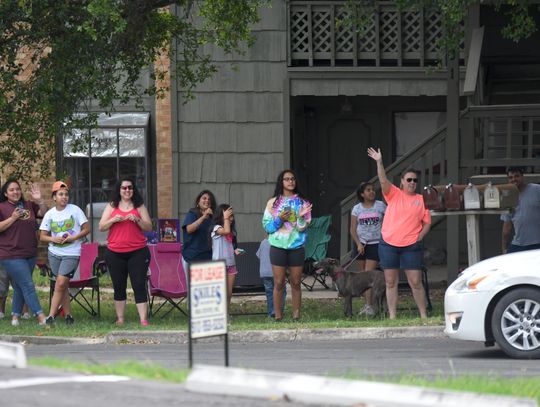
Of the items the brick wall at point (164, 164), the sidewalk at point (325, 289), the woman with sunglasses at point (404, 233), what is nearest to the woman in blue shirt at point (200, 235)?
the sidewalk at point (325, 289)

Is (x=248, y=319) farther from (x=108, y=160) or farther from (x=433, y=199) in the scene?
(x=108, y=160)

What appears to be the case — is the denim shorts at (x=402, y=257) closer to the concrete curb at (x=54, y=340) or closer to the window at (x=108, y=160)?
the concrete curb at (x=54, y=340)

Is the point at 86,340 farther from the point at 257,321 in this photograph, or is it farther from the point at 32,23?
the point at 32,23

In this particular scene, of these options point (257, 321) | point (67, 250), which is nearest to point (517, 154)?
point (257, 321)

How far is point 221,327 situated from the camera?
896cm

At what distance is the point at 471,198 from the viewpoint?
15.7 m

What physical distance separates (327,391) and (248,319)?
882cm

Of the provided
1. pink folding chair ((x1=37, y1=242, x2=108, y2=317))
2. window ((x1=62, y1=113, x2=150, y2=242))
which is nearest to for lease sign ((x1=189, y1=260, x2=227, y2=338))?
pink folding chair ((x1=37, y1=242, x2=108, y2=317))

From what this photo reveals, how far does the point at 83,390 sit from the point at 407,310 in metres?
8.85

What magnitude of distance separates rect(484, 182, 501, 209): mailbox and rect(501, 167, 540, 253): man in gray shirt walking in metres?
0.61

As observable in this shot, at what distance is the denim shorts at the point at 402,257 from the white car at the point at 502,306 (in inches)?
99.0

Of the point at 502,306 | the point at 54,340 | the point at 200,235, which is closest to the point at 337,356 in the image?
the point at 502,306

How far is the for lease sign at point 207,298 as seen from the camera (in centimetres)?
870

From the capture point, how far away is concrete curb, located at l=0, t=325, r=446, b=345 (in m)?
14.2
